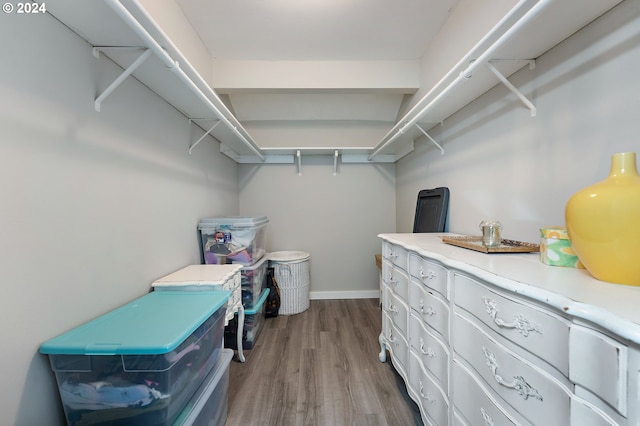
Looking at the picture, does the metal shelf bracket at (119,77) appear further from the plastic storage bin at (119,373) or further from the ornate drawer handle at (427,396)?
the ornate drawer handle at (427,396)

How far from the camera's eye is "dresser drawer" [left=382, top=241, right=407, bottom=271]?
60.1 inches

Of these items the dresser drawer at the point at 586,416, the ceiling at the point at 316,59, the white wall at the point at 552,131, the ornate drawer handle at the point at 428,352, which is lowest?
the ornate drawer handle at the point at 428,352

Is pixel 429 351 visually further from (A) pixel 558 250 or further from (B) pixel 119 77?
(B) pixel 119 77

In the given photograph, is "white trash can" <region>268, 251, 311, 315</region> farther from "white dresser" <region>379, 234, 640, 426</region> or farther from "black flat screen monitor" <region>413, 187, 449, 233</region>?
"white dresser" <region>379, 234, 640, 426</region>

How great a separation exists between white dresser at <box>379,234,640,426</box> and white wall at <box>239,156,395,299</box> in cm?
192

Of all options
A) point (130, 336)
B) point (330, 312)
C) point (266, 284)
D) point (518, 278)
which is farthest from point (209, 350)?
point (330, 312)

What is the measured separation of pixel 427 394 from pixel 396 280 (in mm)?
612

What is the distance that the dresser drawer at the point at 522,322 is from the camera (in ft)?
1.88

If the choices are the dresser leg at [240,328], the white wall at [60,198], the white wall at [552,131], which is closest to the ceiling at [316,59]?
the white wall at [552,131]

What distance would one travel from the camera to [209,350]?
1.20 m

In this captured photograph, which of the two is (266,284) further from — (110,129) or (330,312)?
(110,129)

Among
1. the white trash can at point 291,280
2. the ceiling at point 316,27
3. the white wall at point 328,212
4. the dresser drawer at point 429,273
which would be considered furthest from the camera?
the white wall at point 328,212

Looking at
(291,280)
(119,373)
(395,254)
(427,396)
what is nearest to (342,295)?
(291,280)

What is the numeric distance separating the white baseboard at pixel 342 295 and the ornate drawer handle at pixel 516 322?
261cm
